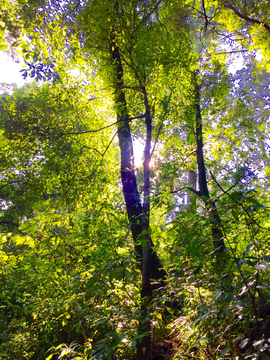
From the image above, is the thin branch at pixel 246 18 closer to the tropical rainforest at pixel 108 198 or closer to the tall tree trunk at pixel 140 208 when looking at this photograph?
the tropical rainforest at pixel 108 198

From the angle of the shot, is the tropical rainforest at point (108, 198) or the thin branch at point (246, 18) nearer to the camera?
the tropical rainforest at point (108, 198)

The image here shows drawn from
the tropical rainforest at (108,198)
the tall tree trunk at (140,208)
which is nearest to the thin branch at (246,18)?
the tropical rainforest at (108,198)

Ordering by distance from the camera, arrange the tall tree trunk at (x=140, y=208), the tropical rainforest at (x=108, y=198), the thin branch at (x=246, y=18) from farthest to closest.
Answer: the thin branch at (x=246, y=18) < the tall tree trunk at (x=140, y=208) < the tropical rainforest at (x=108, y=198)

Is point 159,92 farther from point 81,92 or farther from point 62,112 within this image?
point 62,112

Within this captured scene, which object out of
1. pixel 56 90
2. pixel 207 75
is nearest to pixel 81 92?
pixel 56 90

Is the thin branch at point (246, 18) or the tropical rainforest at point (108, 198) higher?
the thin branch at point (246, 18)

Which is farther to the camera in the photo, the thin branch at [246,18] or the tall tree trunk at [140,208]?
the thin branch at [246,18]

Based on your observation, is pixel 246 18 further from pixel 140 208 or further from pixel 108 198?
pixel 108 198

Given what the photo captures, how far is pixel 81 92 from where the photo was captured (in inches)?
171

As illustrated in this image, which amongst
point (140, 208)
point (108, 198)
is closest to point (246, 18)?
point (140, 208)

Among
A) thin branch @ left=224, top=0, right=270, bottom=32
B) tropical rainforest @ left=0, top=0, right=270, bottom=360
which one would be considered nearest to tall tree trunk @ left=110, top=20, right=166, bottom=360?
tropical rainforest @ left=0, top=0, right=270, bottom=360

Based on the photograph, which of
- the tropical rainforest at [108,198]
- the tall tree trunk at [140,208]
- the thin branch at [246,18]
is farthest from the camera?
the thin branch at [246,18]

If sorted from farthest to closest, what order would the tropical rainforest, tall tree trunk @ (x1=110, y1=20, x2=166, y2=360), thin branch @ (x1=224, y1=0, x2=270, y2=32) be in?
thin branch @ (x1=224, y1=0, x2=270, y2=32)
tall tree trunk @ (x1=110, y1=20, x2=166, y2=360)
the tropical rainforest

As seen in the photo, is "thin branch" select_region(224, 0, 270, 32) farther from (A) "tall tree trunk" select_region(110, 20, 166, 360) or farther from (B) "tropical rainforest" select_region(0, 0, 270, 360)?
(A) "tall tree trunk" select_region(110, 20, 166, 360)
